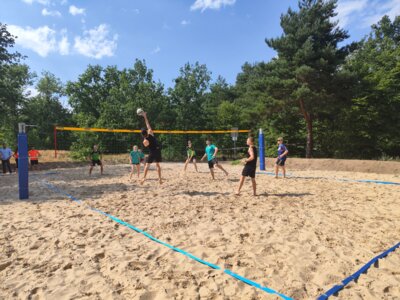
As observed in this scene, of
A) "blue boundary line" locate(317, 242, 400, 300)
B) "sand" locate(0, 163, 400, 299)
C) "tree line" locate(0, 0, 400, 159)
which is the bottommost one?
"blue boundary line" locate(317, 242, 400, 300)

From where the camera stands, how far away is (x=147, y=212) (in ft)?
13.6

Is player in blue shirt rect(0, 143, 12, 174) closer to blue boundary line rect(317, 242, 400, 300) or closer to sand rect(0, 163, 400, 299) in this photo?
sand rect(0, 163, 400, 299)

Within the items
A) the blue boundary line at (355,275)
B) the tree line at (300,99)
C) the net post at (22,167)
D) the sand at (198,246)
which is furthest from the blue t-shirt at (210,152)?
the tree line at (300,99)

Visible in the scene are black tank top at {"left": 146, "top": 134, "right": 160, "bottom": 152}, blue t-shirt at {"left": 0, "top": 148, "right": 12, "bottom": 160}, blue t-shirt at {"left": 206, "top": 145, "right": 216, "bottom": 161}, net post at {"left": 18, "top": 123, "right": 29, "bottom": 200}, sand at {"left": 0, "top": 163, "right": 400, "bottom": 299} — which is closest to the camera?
sand at {"left": 0, "top": 163, "right": 400, "bottom": 299}

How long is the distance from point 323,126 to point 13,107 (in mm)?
18912

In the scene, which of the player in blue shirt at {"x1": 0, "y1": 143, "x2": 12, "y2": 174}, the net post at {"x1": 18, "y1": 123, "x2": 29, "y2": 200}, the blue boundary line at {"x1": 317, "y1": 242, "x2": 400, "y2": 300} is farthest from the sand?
the player in blue shirt at {"x1": 0, "y1": 143, "x2": 12, "y2": 174}

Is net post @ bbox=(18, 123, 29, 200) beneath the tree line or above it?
beneath

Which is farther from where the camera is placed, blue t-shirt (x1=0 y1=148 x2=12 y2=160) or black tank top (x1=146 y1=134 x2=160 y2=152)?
blue t-shirt (x1=0 y1=148 x2=12 y2=160)

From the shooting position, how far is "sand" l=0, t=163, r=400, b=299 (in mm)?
2090

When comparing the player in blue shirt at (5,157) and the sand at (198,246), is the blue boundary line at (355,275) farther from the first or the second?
the player in blue shirt at (5,157)

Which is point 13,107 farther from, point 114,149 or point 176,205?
point 176,205

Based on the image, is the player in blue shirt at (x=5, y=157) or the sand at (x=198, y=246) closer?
the sand at (x=198, y=246)

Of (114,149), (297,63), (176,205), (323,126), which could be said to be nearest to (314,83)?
(297,63)

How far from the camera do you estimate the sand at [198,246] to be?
209 cm
